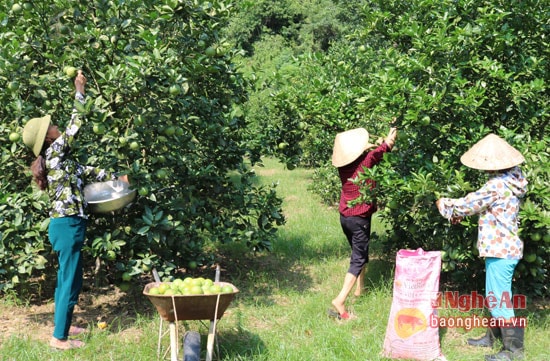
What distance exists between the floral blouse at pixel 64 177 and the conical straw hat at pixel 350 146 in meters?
2.31

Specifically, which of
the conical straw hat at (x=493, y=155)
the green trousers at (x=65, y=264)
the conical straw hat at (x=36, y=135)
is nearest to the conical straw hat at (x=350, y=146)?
the conical straw hat at (x=493, y=155)

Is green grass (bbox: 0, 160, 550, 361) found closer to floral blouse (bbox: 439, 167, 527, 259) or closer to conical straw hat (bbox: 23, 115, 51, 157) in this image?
floral blouse (bbox: 439, 167, 527, 259)

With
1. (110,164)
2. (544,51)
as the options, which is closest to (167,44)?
(110,164)

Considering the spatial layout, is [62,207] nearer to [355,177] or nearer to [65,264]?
[65,264]

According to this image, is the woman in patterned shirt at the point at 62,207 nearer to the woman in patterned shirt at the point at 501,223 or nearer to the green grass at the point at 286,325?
the green grass at the point at 286,325

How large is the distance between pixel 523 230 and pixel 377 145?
151cm

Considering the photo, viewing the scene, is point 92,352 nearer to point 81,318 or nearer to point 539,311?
point 81,318

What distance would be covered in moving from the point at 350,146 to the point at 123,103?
2.07m

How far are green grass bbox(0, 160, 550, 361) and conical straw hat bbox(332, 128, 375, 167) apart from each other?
135cm

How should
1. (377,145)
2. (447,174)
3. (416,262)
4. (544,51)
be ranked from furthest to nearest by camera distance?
(377,145)
(544,51)
(447,174)
(416,262)

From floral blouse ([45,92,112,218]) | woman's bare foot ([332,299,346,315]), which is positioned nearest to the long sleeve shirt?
woman's bare foot ([332,299,346,315])

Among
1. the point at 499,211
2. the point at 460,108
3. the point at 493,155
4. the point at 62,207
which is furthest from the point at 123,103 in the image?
the point at 499,211

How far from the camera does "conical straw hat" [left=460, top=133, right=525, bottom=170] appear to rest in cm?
413

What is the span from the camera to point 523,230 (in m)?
4.38
